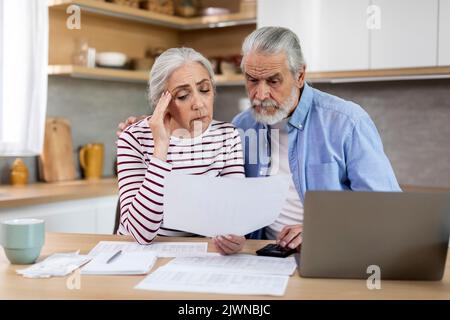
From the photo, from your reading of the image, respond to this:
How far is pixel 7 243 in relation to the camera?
4.95 ft

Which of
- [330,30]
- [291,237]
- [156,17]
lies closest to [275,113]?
[291,237]

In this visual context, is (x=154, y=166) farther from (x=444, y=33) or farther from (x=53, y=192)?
(x=444, y=33)

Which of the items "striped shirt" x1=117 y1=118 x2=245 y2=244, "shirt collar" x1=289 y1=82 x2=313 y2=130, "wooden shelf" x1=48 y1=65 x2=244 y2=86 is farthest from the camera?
"wooden shelf" x1=48 y1=65 x2=244 y2=86

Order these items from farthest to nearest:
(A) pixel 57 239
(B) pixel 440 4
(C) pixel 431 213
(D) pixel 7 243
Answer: (B) pixel 440 4, (A) pixel 57 239, (D) pixel 7 243, (C) pixel 431 213

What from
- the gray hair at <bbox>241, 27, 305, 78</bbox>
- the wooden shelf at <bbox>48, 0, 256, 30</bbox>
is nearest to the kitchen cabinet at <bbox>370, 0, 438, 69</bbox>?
the wooden shelf at <bbox>48, 0, 256, 30</bbox>

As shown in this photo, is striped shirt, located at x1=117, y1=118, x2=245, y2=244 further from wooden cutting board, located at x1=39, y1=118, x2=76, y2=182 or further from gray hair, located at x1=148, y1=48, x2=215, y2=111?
wooden cutting board, located at x1=39, y1=118, x2=76, y2=182

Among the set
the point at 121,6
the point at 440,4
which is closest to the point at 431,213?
the point at 440,4

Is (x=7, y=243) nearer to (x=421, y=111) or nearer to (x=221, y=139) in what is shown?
(x=221, y=139)

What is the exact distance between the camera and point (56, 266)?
4.80 ft

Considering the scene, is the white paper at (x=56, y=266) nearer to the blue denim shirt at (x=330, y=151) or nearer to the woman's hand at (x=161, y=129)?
the woman's hand at (x=161, y=129)

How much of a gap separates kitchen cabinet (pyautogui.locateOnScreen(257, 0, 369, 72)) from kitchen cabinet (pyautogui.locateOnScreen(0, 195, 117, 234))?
56.2 inches

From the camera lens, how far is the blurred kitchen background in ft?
10.9

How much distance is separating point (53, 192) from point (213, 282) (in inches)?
76.8
